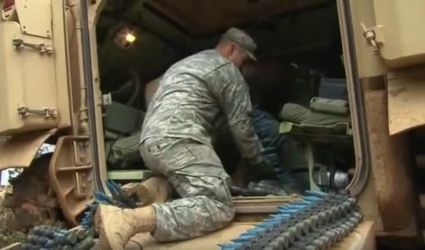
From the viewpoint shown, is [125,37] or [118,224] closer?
[118,224]

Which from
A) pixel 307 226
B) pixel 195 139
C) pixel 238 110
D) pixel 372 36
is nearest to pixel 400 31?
pixel 372 36

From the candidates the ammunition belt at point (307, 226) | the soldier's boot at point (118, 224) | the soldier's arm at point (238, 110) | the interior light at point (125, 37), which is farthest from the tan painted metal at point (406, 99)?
the interior light at point (125, 37)

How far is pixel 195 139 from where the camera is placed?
4.05 metres

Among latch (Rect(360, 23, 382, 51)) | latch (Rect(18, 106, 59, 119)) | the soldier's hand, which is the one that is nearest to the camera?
latch (Rect(360, 23, 382, 51))

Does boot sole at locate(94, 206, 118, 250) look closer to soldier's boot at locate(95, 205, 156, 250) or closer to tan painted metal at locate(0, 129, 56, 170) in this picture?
soldier's boot at locate(95, 205, 156, 250)

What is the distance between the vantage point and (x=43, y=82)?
439 centimetres

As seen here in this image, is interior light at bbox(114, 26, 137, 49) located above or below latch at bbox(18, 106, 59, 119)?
above

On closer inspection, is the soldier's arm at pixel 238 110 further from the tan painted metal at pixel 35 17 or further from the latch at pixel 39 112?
the tan painted metal at pixel 35 17

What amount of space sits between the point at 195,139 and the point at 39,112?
918mm

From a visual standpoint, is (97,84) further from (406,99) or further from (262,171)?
(406,99)

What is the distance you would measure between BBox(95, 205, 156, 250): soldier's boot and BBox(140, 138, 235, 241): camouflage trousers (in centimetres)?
9

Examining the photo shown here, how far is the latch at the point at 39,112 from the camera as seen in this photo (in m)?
4.22

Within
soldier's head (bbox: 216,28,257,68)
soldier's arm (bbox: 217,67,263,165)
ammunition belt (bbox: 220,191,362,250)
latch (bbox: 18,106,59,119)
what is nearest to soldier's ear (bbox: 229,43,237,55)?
soldier's head (bbox: 216,28,257,68)

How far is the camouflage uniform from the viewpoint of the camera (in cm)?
378
